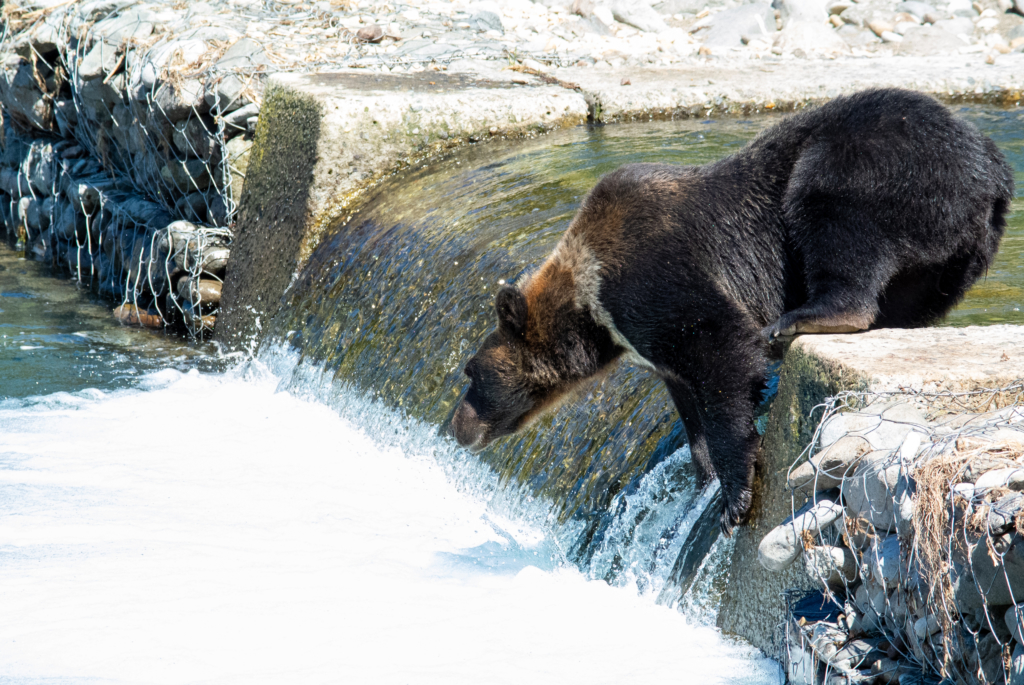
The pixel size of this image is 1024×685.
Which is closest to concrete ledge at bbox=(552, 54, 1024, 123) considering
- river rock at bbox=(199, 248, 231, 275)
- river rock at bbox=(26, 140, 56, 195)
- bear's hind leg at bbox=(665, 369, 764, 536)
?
river rock at bbox=(199, 248, 231, 275)

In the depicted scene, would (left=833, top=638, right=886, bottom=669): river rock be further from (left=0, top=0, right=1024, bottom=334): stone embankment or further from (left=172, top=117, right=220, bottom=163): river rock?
(left=172, top=117, right=220, bottom=163): river rock

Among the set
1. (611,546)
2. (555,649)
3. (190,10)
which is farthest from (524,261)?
(190,10)

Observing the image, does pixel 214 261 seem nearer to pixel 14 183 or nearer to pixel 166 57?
pixel 166 57

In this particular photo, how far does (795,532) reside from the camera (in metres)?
2.55

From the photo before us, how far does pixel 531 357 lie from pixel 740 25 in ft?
27.6

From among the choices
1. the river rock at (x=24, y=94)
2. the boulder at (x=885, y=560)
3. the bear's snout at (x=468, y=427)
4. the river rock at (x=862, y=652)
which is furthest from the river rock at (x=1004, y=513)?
the river rock at (x=24, y=94)

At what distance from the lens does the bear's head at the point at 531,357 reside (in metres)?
3.63

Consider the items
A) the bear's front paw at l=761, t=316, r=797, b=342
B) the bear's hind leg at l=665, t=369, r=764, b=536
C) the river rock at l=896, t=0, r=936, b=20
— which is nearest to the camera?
the bear's hind leg at l=665, t=369, r=764, b=536

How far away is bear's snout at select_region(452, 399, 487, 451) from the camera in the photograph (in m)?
4.00

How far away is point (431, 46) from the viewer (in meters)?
Answer: 9.35

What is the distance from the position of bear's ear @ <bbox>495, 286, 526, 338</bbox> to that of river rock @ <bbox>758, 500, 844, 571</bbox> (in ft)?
4.59

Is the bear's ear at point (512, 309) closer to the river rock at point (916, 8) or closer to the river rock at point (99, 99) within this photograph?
the river rock at point (99, 99)

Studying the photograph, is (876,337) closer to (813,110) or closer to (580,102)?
(813,110)

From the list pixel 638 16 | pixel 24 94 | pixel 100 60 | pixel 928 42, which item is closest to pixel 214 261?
pixel 100 60
